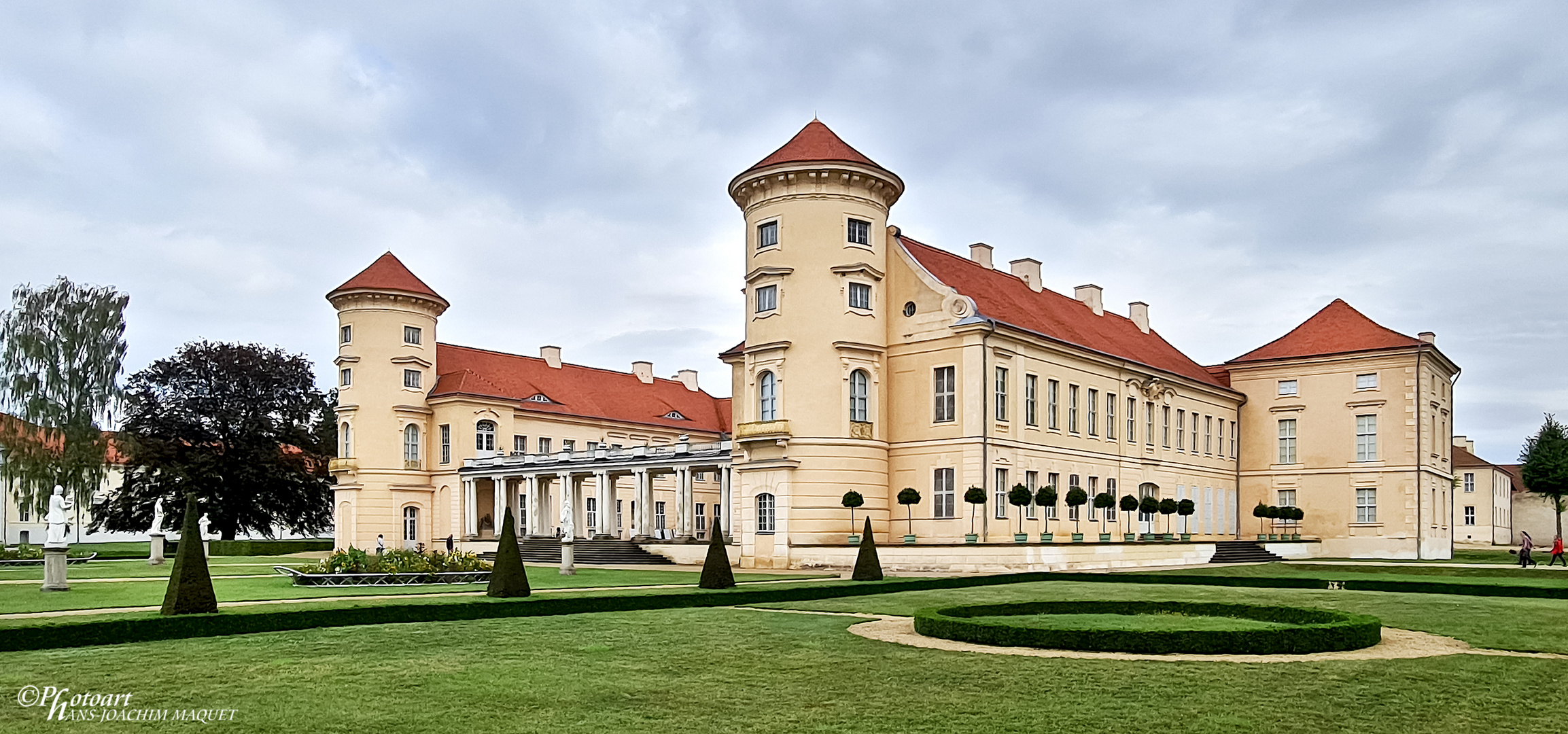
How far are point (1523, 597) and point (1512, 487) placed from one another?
287ft

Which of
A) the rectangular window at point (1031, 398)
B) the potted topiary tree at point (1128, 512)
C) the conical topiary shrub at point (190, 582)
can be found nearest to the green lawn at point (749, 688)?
the conical topiary shrub at point (190, 582)

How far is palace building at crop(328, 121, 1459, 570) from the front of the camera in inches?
1663

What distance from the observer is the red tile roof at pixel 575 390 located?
65.8m

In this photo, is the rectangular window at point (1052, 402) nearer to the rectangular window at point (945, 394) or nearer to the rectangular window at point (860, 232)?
the rectangular window at point (945, 394)

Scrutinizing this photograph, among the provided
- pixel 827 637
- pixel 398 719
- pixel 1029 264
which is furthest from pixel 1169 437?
pixel 398 719

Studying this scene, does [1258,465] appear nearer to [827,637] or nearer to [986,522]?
[986,522]

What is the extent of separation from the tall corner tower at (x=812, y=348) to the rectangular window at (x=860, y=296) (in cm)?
5

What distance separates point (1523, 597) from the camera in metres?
26.8

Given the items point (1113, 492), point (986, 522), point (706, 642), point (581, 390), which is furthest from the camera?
point (581, 390)

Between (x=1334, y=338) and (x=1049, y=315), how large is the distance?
1737cm

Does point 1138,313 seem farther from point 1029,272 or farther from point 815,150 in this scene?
point 815,150

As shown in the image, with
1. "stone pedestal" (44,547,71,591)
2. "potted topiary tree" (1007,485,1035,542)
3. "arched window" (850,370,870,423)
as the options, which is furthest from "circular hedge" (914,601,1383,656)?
"arched window" (850,370,870,423)

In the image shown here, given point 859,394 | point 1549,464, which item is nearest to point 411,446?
point 859,394

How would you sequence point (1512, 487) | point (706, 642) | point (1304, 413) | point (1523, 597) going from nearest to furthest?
point (706, 642) → point (1523, 597) → point (1304, 413) → point (1512, 487)
